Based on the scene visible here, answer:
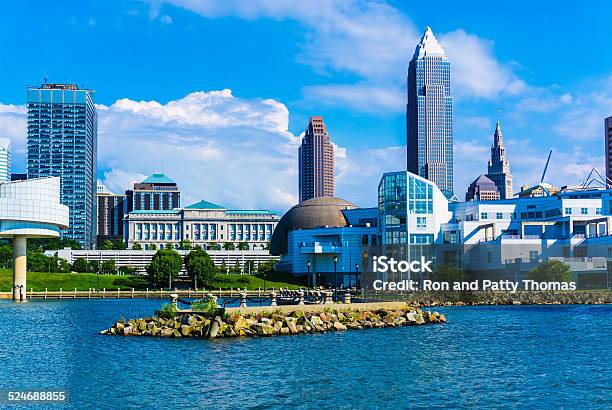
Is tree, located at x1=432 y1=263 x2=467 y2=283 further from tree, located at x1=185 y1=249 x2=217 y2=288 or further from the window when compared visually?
tree, located at x1=185 y1=249 x2=217 y2=288

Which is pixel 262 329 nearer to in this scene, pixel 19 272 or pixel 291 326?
pixel 291 326

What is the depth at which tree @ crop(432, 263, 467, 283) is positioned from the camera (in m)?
129

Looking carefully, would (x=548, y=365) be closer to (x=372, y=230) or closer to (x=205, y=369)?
(x=205, y=369)

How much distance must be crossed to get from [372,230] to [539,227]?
41.9m

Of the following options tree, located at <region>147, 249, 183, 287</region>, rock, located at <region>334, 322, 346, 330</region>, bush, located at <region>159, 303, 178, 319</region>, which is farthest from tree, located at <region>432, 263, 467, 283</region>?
tree, located at <region>147, 249, 183, 287</region>

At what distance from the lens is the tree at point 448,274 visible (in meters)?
129

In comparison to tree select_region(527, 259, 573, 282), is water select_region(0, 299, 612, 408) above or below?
below

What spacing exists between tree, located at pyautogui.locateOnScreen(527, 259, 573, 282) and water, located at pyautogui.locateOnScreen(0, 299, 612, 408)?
50656 mm

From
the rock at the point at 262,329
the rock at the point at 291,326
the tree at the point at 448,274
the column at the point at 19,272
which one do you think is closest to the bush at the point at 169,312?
the rock at the point at 262,329

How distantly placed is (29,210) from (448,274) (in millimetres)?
70543

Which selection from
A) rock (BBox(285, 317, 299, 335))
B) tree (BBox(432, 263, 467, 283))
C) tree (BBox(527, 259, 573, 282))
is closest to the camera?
rock (BBox(285, 317, 299, 335))

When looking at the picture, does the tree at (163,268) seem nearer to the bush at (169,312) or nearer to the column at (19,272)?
the column at (19,272)

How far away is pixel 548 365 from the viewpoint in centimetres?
5478

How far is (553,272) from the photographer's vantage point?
131250mm
